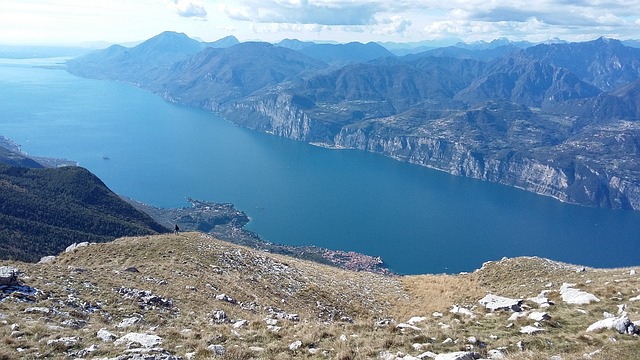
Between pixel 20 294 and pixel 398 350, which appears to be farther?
pixel 20 294

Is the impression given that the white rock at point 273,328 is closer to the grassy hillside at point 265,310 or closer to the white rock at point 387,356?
the grassy hillside at point 265,310

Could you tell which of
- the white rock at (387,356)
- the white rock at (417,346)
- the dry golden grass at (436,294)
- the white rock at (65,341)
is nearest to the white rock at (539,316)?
the white rock at (417,346)

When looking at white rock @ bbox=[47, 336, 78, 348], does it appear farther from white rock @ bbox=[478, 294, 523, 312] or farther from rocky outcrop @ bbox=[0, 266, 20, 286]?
white rock @ bbox=[478, 294, 523, 312]

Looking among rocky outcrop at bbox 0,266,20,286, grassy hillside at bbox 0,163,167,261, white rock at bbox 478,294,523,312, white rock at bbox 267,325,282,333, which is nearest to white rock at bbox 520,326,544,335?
white rock at bbox 478,294,523,312

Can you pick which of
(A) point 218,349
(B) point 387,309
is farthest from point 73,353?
(B) point 387,309

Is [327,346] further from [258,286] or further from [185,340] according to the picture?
[258,286]

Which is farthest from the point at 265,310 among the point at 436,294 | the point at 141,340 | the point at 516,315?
the point at 436,294
